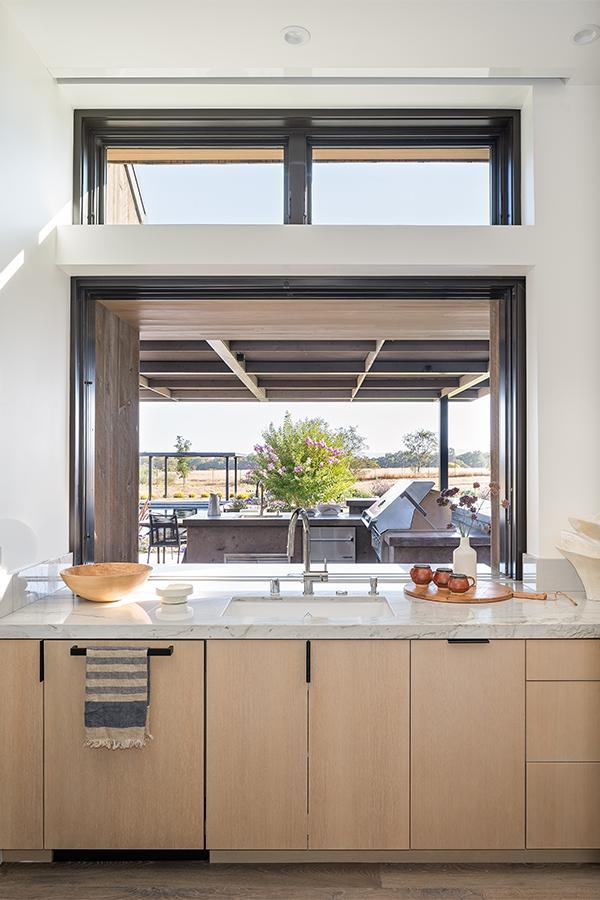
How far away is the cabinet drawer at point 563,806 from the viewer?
2.15m

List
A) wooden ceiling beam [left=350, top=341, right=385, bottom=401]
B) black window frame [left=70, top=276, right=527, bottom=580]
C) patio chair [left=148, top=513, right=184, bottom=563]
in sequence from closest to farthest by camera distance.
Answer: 1. black window frame [left=70, top=276, right=527, bottom=580]
2. wooden ceiling beam [left=350, top=341, right=385, bottom=401]
3. patio chair [left=148, top=513, right=184, bottom=563]

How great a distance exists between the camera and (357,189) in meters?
2.87

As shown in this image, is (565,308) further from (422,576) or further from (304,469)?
(304,469)

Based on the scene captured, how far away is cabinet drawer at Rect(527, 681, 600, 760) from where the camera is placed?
2.16 m

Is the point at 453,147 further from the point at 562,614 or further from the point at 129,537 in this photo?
the point at 129,537

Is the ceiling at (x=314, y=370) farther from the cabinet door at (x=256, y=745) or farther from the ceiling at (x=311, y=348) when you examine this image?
the cabinet door at (x=256, y=745)

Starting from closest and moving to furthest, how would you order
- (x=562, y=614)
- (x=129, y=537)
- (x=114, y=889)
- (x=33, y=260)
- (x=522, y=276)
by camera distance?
1. (x=114, y=889)
2. (x=562, y=614)
3. (x=33, y=260)
4. (x=522, y=276)
5. (x=129, y=537)

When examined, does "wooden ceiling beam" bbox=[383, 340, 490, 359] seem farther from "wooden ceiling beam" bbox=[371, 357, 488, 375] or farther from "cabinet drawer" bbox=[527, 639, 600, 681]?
"cabinet drawer" bbox=[527, 639, 600, 681]

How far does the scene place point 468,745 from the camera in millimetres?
2162

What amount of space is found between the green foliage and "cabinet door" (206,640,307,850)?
1.34 metres

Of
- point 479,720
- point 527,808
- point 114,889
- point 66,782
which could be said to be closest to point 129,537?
point 66,782

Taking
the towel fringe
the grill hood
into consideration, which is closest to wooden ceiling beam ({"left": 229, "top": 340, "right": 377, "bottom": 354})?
the grill hood

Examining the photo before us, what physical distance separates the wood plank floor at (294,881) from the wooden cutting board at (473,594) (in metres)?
0.87

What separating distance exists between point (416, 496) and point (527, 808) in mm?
2221
